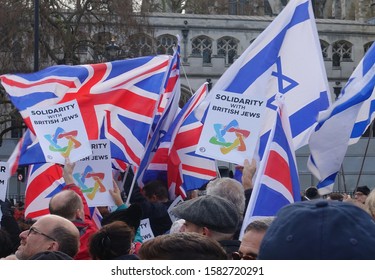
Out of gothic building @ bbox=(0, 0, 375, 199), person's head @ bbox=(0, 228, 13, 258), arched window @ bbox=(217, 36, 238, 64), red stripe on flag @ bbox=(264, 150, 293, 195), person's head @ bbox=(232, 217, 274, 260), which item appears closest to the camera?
person's head @ bbox=(232, 217, 274, 260)

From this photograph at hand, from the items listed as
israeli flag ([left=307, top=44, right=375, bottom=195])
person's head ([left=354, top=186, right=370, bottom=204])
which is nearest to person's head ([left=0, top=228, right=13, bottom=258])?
israeli flag ([left=307, top=44, right=375, bottom=195])

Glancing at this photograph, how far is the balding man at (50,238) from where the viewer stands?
4.89 metres

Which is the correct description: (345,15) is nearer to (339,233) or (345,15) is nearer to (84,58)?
(84,58)

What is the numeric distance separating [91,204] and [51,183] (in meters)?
1.08

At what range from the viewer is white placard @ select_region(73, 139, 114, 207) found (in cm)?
862

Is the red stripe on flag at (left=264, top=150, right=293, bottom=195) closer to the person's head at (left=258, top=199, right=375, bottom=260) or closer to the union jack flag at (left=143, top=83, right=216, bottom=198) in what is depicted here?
the union jack flag at (left=143, top=83, right=216, bottom=198)

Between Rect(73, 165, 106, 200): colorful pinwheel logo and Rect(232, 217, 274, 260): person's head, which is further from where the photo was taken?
Rect(73, 165, 106, 200): colorful pinwheel logo

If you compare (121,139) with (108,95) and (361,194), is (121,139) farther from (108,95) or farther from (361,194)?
(361,194)

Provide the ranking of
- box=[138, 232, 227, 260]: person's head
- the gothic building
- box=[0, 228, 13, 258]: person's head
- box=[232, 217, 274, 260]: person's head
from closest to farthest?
box=[138, 232, 227, 260]: person's head
box=[232, 217, 274, 260]: person's head
box=[0, 228, 13, 258]: person's head
the gothic building

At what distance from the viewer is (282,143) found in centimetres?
670

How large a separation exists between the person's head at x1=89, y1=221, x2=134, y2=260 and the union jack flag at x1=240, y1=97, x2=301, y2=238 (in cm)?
101

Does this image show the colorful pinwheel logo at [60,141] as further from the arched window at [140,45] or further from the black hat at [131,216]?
the arched window at [140,45]

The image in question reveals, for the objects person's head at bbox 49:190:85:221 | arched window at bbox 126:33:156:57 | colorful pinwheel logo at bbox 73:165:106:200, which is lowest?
arched window at bbox 126:33:156:57
